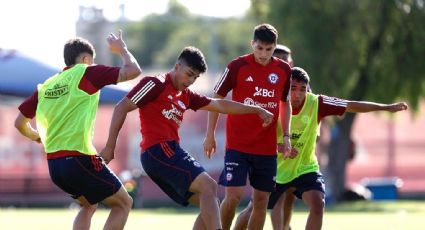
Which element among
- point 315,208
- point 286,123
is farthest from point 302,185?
point 286,123

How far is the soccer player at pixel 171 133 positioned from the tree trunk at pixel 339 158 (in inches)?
808

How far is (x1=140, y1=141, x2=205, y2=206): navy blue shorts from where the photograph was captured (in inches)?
396

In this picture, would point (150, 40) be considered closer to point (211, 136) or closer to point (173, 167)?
point (211, 136)

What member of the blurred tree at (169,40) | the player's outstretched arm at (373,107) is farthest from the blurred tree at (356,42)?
the blurred tree at (169,40)

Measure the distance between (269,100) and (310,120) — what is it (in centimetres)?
77

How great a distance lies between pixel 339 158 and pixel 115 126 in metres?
21.4

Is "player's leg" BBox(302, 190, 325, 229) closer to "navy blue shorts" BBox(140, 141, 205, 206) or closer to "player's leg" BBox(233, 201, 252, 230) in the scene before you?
"player's leg" BBox(233, 201, 252, 230)

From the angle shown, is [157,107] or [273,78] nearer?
[157,107]

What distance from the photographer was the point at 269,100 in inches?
440

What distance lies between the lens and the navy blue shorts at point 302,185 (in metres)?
11.6

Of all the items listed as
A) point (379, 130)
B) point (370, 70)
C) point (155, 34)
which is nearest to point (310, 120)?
point (370, 70)

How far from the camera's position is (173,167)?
10070 mm

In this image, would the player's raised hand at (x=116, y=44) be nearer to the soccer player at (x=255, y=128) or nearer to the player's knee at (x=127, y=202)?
the player's knee at (x=127, y=202)

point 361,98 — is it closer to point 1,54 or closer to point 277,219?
point 1,54
